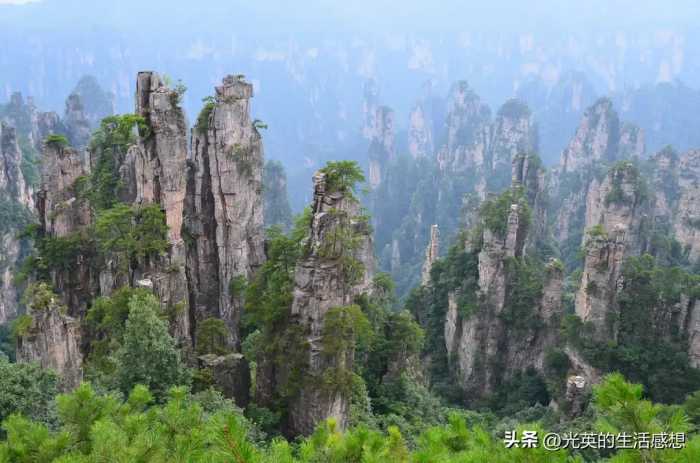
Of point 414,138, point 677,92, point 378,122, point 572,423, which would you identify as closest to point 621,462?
point 572,423

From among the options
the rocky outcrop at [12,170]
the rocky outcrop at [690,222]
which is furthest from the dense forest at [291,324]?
the rocky outcrop at [12,170]

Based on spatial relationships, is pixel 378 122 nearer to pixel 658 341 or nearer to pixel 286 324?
pixel 658 341

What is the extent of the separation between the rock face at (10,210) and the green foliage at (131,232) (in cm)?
1625

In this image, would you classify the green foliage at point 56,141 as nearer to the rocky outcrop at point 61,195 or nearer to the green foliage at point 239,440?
the rocky outcrop at point 61,195

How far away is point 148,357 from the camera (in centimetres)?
1448

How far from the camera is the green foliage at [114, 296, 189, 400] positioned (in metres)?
14.3

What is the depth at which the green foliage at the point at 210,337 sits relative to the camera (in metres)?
17.5

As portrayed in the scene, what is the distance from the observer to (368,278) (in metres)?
24.8

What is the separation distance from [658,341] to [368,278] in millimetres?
10189

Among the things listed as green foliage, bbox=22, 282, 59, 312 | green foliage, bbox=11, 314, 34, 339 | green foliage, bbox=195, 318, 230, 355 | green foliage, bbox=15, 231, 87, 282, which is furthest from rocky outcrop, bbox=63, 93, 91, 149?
green foliage, bbox=11, 314, 34, 339

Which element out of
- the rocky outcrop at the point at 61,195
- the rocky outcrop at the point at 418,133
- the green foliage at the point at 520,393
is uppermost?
the rocky outcrop at the point at 418,133

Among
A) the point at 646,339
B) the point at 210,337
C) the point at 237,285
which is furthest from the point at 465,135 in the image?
the point at 210,337

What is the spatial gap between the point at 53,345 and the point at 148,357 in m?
2.31

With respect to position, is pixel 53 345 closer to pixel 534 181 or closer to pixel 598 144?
pixel 534 181
